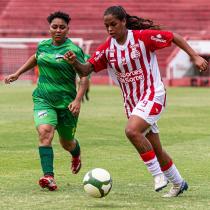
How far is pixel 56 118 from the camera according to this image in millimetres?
10633

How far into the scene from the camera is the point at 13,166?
40.4 feet

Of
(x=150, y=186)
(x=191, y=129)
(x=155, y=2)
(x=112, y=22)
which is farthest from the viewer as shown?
(x=155, y=2)

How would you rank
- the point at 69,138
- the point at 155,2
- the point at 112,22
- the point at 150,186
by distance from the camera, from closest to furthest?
the point at 112,22 < the point at 150,186 < the point at 69,138 < the point at 155,2

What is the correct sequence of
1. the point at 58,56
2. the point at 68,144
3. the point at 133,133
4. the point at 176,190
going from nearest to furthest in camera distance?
the point at 133,133
the point at 176,190
the point at 58,56
the point at 68,144

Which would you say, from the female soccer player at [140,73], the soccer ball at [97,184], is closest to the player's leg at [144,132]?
the female soccer player at [140,73]

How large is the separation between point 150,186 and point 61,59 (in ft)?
6.02

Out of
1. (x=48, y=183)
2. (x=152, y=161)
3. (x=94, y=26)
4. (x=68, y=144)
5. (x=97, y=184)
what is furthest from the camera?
(x=94, y=26)

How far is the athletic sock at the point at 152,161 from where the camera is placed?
930 cm

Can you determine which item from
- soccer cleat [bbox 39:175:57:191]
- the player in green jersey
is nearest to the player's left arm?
the player in green jersey

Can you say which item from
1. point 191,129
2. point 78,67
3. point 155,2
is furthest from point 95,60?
point 155,2

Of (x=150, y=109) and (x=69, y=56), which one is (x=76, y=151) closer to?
(x=150, y=109)

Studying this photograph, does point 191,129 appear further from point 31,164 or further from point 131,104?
point 131,104

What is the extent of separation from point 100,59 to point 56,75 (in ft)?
3.68

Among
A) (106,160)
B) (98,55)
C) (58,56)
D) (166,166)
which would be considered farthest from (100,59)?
(106,160)
